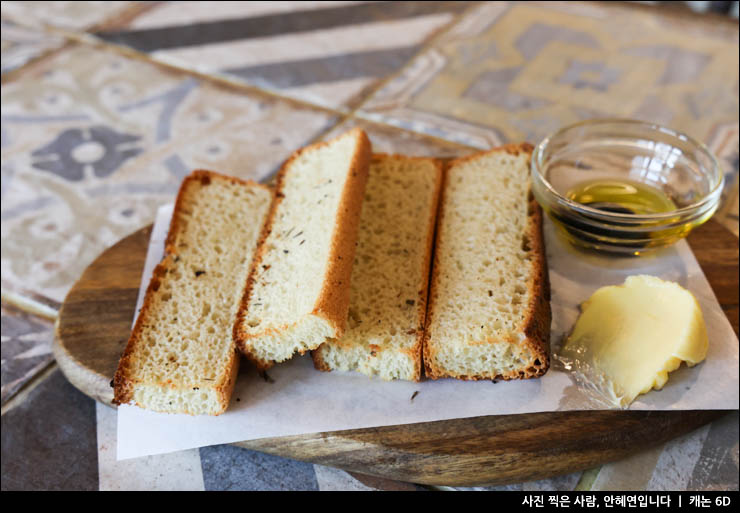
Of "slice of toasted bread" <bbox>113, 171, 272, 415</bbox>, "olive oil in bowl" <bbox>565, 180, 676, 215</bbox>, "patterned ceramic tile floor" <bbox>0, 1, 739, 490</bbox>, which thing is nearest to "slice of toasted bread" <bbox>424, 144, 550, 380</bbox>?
"olive oil in bowl" <bbox>565, 180, 676, 215</bbox>

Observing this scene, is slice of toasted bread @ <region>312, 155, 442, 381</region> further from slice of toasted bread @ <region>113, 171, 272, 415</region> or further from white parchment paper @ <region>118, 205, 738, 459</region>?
slice of toasted bread @ <region>113, 171, 272, 415</region>

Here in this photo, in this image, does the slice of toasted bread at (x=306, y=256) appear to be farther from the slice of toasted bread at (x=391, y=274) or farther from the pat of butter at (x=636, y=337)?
the pat of butter at (x=636, y=337)

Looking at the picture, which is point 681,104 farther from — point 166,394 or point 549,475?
point 166,394

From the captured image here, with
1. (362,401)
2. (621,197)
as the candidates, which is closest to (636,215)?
(621,197)

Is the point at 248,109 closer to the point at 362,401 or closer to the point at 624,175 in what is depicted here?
the point at 624,175
